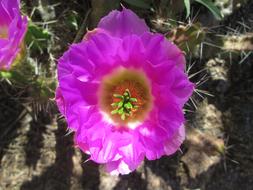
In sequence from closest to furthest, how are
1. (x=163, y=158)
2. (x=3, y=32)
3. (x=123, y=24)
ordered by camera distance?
(x=123, y=24), (x=3, y=32), (x=163, y=158)

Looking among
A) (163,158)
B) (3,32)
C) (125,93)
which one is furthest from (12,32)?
(163,158)

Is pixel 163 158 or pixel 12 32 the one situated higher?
pixel 12 32

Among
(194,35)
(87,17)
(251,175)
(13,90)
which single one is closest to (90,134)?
(194,35)

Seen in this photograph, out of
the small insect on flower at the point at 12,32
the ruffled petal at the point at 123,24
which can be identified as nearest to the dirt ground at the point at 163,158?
the small insect on flower at the point at 12,32

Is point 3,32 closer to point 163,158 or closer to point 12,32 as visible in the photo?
point 12,32

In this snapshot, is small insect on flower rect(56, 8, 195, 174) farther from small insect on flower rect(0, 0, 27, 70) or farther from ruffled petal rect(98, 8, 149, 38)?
small insect on flower rect(0, 0, 27, 70)

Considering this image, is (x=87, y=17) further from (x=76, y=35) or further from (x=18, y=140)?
(x=18, y=140)

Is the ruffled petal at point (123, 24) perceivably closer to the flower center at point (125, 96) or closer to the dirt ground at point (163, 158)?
the flower center at point (125, 96)
